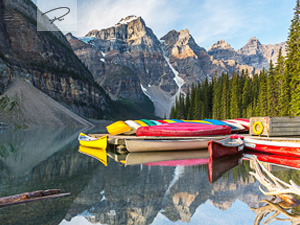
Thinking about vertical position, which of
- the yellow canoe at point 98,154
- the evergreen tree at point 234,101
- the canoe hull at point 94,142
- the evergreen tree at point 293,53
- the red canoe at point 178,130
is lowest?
the yellow canoe at point 98,154

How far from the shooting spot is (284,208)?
21.7 ft

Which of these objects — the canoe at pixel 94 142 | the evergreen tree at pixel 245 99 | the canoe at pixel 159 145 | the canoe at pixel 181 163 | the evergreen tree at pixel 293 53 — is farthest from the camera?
the evergreen tree at pixel 245 99

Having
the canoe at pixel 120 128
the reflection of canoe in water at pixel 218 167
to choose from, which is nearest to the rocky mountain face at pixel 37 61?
the canoe at pixel 120 128

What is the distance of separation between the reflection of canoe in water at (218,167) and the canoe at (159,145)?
385 centimetres

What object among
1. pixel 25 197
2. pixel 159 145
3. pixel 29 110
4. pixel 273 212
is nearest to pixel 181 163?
pixel 159 145

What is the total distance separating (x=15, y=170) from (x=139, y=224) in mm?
10916

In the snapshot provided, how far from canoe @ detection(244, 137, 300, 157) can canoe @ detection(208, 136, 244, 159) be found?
2.05 m

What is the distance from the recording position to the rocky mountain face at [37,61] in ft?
340

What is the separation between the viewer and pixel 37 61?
387 ft

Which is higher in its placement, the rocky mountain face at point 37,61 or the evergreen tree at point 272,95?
the rocky mountain face at point 37,61

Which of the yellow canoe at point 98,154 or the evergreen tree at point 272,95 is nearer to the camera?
the yellow canoe at point 98,154

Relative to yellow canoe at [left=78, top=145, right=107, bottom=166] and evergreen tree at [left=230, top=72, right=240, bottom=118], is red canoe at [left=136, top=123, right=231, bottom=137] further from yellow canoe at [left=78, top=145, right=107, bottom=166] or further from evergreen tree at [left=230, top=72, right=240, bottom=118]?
evergreen tree at [left=230, top=72, right=240, bottom=118]

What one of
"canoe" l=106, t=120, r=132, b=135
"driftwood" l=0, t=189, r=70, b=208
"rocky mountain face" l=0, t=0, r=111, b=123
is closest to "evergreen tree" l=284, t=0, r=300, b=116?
"canoe" l=106, t=120, r=132, b=135

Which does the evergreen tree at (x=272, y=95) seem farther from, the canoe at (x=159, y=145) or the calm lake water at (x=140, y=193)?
the calm lake water at (x=140, y=193)
